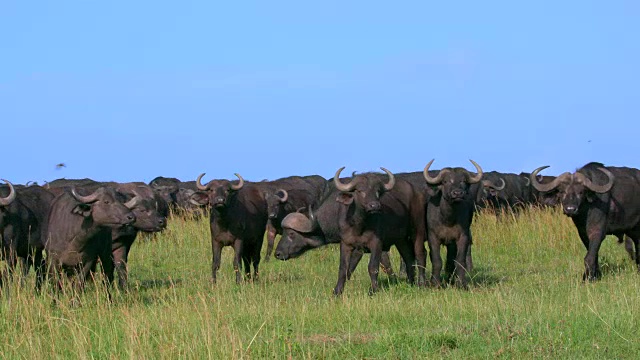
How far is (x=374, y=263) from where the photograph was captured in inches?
525

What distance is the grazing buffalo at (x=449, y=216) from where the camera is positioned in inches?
541

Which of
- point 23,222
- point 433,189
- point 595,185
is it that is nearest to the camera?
point 23,222

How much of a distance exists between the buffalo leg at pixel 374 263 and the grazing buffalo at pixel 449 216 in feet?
2.67

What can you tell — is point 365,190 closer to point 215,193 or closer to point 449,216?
point 449,216

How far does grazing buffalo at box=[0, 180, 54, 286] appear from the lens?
1349 cm

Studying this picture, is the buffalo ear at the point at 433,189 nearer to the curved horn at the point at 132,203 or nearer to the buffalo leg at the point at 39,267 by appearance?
the curved horn at the point at 132,203

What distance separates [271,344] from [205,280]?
712 centimetres

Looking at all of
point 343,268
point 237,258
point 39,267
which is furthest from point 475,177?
point 39,267

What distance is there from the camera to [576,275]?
49.2ft

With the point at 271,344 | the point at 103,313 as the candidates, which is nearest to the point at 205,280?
the point at 103,313

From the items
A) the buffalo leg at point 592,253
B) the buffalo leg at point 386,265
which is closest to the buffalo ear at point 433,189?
the buffalo leg at point 386,265

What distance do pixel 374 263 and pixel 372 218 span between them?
644 mm

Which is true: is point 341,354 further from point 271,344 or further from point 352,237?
point 352,237

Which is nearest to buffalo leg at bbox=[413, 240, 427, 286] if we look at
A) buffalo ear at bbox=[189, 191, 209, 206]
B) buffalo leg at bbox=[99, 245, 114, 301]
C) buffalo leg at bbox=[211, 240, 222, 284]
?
buffalo leg at bbox=[211, 240, 222, 284]
